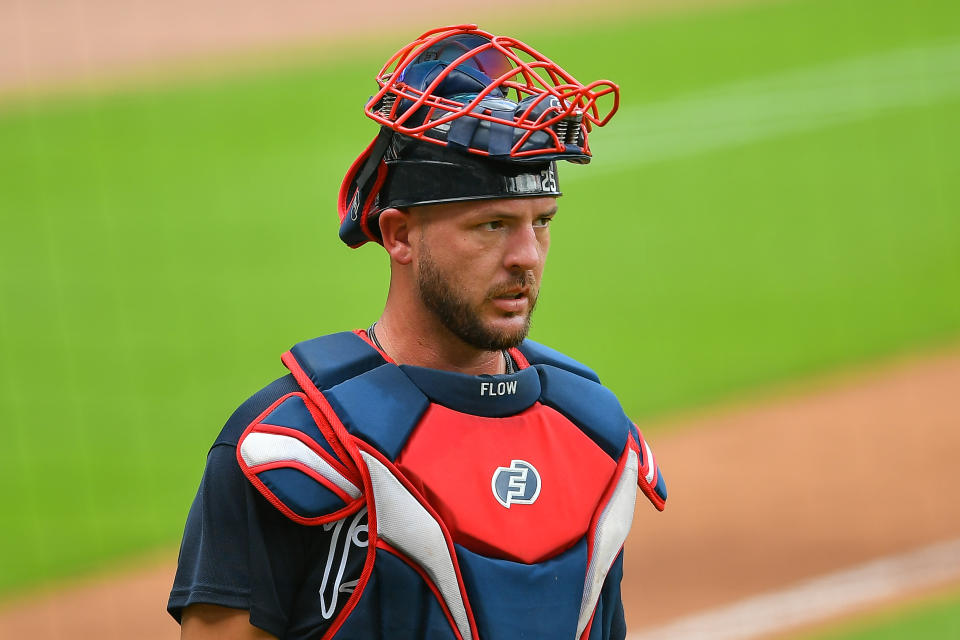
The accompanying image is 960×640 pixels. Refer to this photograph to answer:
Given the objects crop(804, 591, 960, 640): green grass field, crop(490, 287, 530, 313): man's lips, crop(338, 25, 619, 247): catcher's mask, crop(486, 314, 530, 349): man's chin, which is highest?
crop(338, 25, 619, 247): catcher's mask

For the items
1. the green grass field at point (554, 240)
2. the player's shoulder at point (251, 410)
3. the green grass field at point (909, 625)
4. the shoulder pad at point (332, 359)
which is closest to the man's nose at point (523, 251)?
the shoulder pad at point (332, 359)

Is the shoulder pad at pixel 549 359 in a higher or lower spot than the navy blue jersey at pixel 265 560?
higher

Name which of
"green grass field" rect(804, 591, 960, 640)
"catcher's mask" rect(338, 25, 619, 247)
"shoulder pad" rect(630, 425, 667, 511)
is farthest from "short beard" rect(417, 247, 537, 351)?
"green grass field" rect(804, 591, 960, 640)

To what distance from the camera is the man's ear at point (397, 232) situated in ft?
6.54

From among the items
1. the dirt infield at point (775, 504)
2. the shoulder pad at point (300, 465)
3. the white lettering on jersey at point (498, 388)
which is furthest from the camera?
the dirt infield at point (775, 504)

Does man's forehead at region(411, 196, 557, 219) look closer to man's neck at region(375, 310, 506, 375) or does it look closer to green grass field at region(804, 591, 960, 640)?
man's neck at region(375, 310, 506, 375)

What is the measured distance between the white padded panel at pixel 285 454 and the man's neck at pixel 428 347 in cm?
27

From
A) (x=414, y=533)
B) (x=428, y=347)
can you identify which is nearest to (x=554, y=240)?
(x=428, y=347)

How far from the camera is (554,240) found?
8.99 metres

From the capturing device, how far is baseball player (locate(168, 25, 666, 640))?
184 cm

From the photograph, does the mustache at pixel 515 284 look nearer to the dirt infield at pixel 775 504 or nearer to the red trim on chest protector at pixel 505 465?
the red trim on chest protector at pixel 505 465

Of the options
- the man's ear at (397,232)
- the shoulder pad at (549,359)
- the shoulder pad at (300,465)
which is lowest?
the shoulder pad at (300,465)

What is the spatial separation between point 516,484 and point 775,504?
15.2 feet

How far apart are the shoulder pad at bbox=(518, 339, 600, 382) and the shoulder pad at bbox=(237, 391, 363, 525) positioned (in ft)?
1.53
